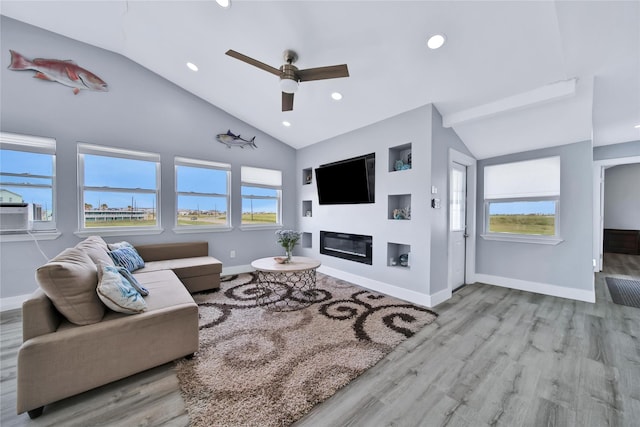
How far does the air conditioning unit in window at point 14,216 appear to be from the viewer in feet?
8.72

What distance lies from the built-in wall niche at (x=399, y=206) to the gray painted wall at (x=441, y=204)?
1.47 feet

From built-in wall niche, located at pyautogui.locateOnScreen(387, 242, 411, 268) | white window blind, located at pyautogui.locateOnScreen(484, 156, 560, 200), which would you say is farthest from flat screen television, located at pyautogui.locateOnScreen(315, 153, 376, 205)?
white window blind, located at pyautogui.locateOnScreen(484, 156, 560, 200)

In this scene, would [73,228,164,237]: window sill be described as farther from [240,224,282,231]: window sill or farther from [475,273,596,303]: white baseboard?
[475,273,596,303]: white baseboard

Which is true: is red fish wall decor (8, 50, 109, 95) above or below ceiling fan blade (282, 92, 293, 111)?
above

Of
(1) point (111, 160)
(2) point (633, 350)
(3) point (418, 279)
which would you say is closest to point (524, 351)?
(2) point (633, 350)

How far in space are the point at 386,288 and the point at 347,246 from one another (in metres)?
1.06

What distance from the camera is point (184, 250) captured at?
12.9 feet

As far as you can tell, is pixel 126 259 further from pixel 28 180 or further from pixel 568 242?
pixel 568 242

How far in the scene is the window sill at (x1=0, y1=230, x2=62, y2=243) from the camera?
2.86 meters

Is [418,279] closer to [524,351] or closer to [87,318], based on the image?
[524,351]

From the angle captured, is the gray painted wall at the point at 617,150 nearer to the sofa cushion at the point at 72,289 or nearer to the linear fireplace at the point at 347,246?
the linear fireplace at the point at 347,246

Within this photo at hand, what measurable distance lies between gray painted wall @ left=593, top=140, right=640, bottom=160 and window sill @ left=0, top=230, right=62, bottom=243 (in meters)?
8.91

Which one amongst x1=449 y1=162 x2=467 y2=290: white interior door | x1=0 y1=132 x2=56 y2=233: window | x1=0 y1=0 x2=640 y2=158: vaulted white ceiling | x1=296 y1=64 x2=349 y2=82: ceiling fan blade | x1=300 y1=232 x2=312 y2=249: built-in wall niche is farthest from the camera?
x1=300 y1=232 x2=312 y2=249: built-in wall niche

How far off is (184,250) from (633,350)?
5513 mm
